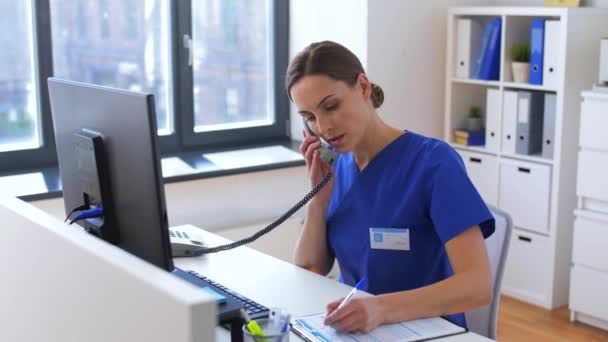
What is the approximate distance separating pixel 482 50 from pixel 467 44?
0.28 ft

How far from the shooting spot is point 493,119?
416 centimetres

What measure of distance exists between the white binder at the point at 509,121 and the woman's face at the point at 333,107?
213cm

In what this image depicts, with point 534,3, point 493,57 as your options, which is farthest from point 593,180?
point 534,3

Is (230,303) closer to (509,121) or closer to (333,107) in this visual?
(333,107)

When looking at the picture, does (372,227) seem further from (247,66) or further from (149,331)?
(247,66)

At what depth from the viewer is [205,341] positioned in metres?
0.96

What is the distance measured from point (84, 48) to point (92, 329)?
109 inches

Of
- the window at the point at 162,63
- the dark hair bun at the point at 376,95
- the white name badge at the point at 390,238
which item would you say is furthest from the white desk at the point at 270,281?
the window at the point at 162,63

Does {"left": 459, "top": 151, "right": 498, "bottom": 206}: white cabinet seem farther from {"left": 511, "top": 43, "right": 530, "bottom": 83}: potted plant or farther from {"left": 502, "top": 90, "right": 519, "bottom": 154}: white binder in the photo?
{"left": 511, "top": 43, "right": 530, "bottom": 83}: potted plant

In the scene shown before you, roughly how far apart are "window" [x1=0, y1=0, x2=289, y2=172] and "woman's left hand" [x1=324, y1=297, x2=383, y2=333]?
1.93m

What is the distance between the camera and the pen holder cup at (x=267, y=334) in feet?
4.84

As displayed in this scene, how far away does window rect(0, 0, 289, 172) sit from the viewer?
3.61 meters

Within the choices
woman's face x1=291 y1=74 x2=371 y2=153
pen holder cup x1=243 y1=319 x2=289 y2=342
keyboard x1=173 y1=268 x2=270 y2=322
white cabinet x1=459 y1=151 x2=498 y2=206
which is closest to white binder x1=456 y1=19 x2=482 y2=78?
Result: white cabinet x1=459 y1=151 x2=498 y2=206

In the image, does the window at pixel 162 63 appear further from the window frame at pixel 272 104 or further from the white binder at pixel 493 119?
the white binder at pixel 493 119
